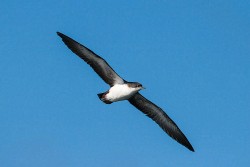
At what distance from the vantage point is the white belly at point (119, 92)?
94.2 feet

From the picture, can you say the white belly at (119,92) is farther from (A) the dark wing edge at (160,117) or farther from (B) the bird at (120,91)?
(A) the dark wing edge at (160,117)

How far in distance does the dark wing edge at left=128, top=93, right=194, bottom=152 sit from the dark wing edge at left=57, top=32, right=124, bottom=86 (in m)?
1.61

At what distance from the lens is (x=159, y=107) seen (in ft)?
103

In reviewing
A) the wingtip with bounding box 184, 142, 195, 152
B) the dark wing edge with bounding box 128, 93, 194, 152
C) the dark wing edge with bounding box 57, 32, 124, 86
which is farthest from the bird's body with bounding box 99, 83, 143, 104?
the wingtip with bounding box 184, 142, 195, 152

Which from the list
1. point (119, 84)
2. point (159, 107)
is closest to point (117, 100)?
point (119, 84)

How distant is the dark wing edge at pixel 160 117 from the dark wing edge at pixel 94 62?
161 centimetres

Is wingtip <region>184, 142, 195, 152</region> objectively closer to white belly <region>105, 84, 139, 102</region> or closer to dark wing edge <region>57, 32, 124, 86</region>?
white belly <region>105, 84, 139, 102</region>

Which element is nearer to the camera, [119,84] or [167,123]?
[119,84]

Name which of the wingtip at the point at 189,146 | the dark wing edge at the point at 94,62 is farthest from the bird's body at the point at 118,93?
the wingtip at the point at 189,146

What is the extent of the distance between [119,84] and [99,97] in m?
1.31

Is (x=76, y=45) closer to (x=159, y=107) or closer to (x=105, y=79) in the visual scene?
(x=105, y=79)

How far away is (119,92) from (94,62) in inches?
80.4

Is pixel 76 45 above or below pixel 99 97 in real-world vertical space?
above

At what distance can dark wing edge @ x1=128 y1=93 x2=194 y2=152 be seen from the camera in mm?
30844
